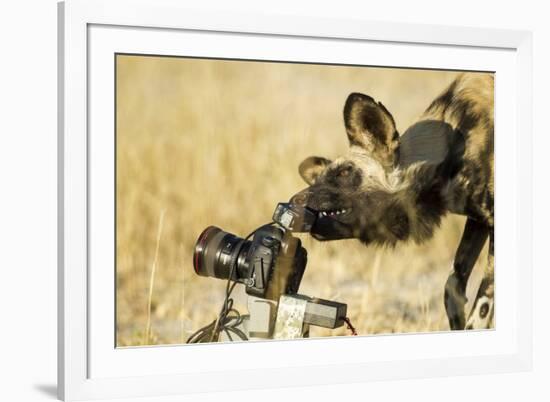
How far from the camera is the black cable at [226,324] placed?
10.5 feet

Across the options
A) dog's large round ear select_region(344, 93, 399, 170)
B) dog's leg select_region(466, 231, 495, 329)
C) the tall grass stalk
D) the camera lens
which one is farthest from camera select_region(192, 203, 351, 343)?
dog's leg select_region(466, 231, 495, 329)

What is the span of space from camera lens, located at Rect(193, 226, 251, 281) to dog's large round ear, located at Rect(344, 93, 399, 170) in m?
0.47

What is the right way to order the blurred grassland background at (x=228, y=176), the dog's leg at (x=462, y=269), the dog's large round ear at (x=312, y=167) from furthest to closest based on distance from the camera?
the dog's leg at (x=462, y=269), the dog's large round ear at (x=312, y=167), the blurred grassland background at (x=228, y=176)

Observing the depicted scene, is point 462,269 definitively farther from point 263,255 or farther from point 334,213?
point 263,255

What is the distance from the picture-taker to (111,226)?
3.07 metres

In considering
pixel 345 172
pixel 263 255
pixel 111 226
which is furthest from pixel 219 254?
pixel 345 172

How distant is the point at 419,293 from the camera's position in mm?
3477

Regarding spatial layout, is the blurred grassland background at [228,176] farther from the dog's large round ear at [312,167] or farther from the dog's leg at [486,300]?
the dog's leg at [486,300]

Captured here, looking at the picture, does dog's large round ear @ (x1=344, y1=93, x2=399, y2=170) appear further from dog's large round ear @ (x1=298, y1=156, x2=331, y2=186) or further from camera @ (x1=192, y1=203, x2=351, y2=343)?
camera @ (x1=192, y1=203, x2=351, y2=343)

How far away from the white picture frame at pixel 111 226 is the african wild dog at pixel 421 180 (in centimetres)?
5

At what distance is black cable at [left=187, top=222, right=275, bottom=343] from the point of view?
127 inches

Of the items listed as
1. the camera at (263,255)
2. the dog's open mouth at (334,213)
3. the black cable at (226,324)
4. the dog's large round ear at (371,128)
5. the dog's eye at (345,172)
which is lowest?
the black cable at (226,324)

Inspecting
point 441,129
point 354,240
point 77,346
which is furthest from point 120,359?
point 441,129

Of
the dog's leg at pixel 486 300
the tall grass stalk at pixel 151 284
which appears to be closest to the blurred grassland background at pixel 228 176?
the tall grass stalk at pixel 151 284
